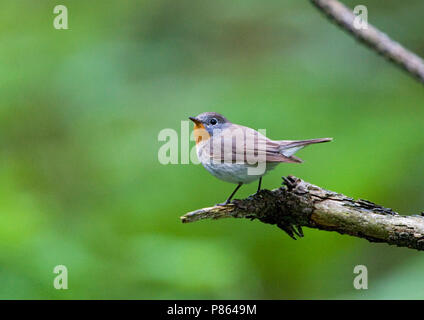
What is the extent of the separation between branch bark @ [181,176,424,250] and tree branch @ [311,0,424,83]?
0.94m

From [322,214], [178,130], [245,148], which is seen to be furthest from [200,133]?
[178,130]

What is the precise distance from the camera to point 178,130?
23.5 feet

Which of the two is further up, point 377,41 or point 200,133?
point 200,133

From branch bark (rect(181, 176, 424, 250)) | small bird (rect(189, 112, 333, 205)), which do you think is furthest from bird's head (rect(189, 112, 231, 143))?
branch bark (rect(181, 176, 424, 250))

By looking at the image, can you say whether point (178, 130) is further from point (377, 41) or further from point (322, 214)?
point (377, 41)

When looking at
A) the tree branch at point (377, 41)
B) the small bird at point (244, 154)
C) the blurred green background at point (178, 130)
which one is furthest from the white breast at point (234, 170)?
the tree branch at point (377, 41)

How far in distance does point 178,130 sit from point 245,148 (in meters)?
2.84

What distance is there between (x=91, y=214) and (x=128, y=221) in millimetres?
588

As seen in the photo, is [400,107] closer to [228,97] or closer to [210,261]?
[228,97]

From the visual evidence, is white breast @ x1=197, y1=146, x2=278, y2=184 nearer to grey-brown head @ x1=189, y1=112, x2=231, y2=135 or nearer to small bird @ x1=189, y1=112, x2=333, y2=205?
small bird @ x1=189, y1=112, x2=333, y2=205

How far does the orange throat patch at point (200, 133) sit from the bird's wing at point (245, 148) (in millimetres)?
203

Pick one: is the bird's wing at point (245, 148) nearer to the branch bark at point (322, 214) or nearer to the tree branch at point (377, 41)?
the branch bark at point (322, 214)

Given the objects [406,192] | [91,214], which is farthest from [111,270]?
[406,192]

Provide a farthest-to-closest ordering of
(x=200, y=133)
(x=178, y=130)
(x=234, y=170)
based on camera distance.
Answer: (x=178, y=130)
(x=200, y=133)
(x=234, y=170)
